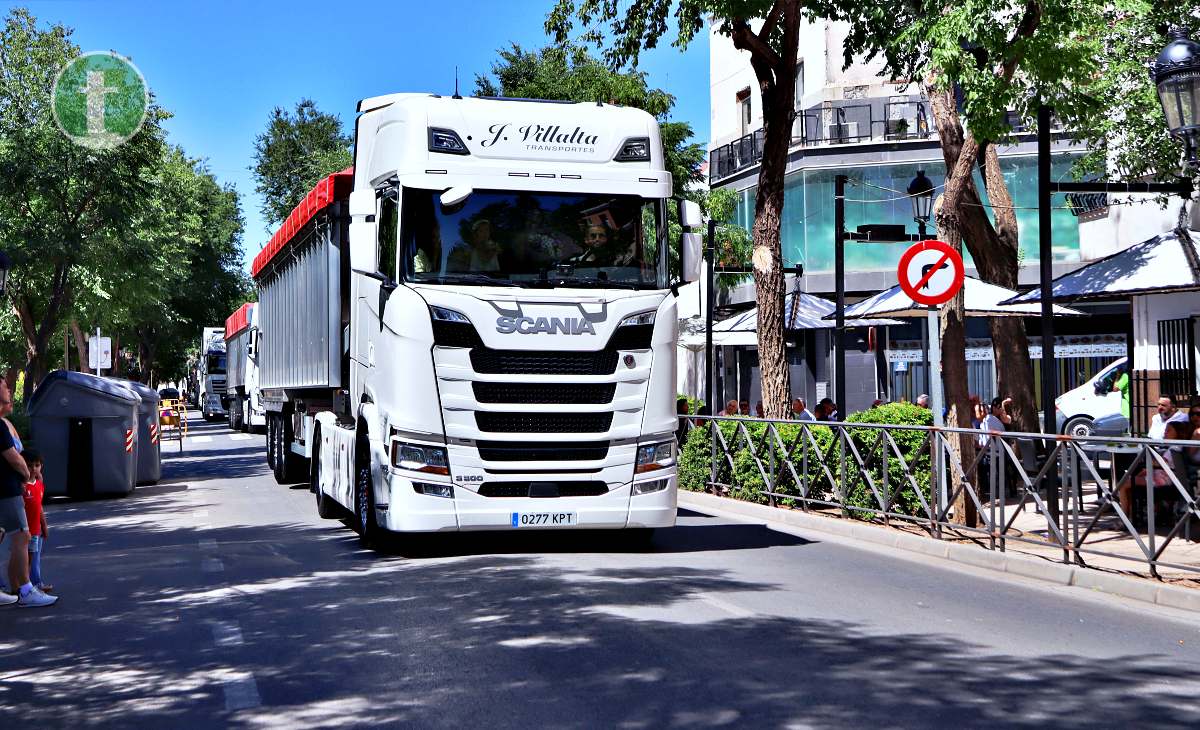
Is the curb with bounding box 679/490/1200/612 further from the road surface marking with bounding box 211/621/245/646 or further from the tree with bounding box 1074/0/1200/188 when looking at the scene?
the road surface marking with bounding box 211/621/245/646

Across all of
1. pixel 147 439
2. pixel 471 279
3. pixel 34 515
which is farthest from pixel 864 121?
pixel 34 515

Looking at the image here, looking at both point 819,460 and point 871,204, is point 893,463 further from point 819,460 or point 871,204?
point 871,204

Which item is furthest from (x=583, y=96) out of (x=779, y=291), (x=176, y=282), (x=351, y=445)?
(x=176, y=282)

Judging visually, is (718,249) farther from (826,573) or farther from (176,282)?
(176,282)

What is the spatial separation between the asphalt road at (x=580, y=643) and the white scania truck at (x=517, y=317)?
648 mm

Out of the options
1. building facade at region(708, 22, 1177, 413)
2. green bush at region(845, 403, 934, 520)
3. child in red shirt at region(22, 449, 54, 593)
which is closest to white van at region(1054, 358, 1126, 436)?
building facade at region(708, 22, 1177, 413)

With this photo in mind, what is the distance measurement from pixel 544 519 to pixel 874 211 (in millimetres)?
27512

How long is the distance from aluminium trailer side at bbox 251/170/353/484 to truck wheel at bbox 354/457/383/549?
1.32 m

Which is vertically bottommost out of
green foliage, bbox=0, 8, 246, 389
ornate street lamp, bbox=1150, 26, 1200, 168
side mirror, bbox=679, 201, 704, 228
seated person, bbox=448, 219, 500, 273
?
seated person, bbox=448, 219, 500, 273

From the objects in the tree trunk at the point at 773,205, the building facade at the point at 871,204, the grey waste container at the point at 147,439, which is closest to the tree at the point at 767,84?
the tree trunk at the point at 773,205

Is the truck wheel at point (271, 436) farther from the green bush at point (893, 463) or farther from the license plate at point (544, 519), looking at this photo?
the license plate at point (544, 519)

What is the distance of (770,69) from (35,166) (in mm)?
18538

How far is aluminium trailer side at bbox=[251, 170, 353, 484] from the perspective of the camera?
14758 millimetres

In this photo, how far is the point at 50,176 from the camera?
1184 inches
